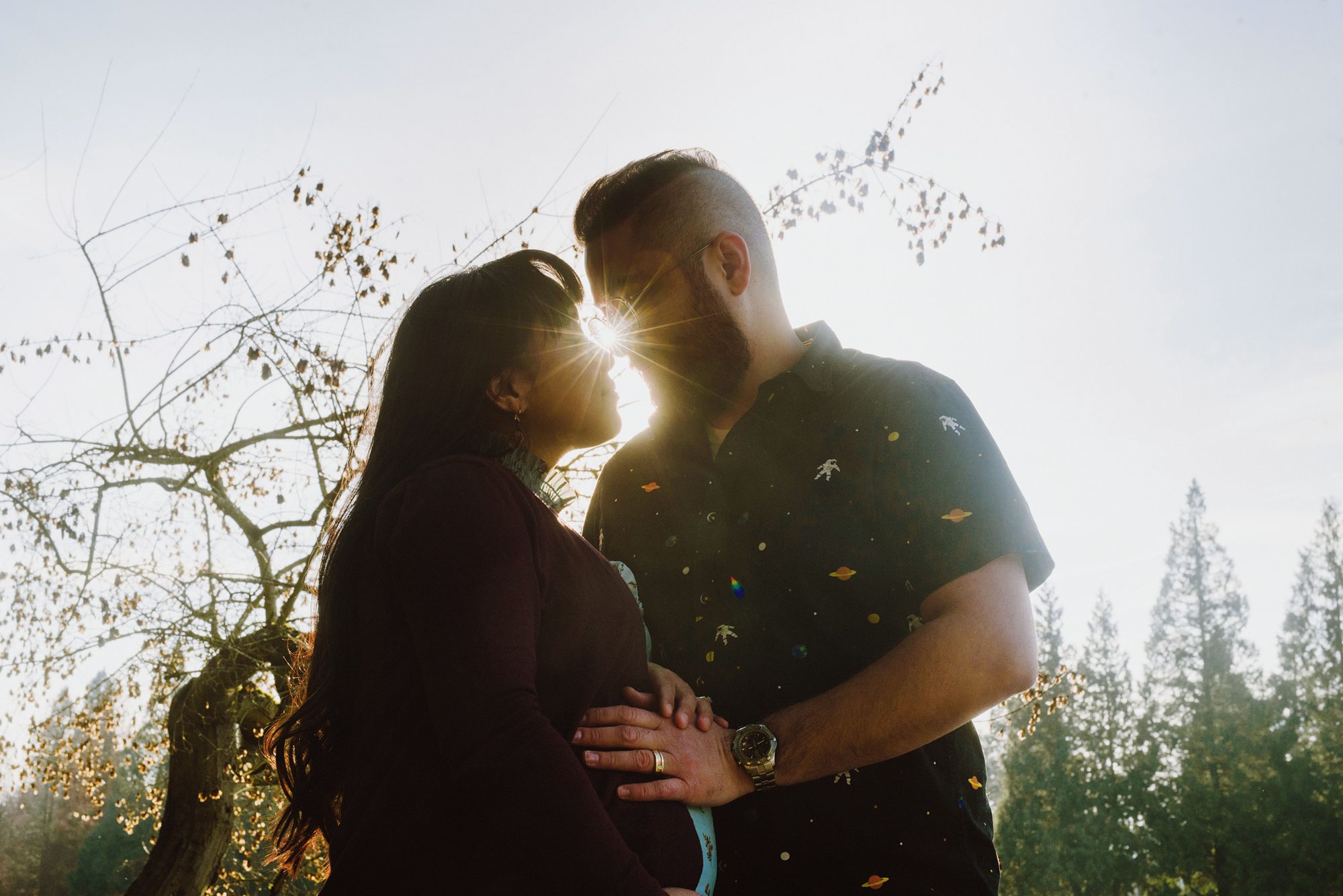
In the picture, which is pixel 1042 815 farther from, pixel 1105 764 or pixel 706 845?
pixel 706 845

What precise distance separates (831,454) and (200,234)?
5.03m

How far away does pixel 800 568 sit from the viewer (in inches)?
87.9

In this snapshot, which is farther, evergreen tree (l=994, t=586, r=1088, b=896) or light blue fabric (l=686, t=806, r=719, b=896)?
evergreen tree (l=994, t=586, r=1088, b=896)

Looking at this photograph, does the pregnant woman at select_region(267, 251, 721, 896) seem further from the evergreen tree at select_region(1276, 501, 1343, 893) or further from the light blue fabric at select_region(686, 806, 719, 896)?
the evergreen tree at select_region(1276, 501, 1343, 893)

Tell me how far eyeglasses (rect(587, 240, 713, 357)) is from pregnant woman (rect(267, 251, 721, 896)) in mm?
351

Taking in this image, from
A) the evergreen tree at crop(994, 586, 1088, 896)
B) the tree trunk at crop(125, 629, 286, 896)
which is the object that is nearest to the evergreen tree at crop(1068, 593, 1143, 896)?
the evergreen tree at crop(994, 586, 1088, 896)

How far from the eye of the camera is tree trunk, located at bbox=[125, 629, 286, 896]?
681cm

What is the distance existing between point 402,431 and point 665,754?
3.13 feet

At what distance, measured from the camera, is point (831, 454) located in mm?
2305

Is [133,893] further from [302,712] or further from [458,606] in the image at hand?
[458,606]

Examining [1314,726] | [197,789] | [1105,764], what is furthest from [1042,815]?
[197,789]

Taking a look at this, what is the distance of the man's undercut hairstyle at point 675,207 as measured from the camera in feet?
9.11

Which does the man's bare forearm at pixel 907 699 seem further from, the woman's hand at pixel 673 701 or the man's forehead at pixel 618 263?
the man's forehead at pixel 618 263

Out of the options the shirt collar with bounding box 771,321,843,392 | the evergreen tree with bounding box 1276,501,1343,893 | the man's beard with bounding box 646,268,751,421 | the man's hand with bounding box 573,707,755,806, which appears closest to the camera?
the man's hand with bounding box 573,707,755,806
